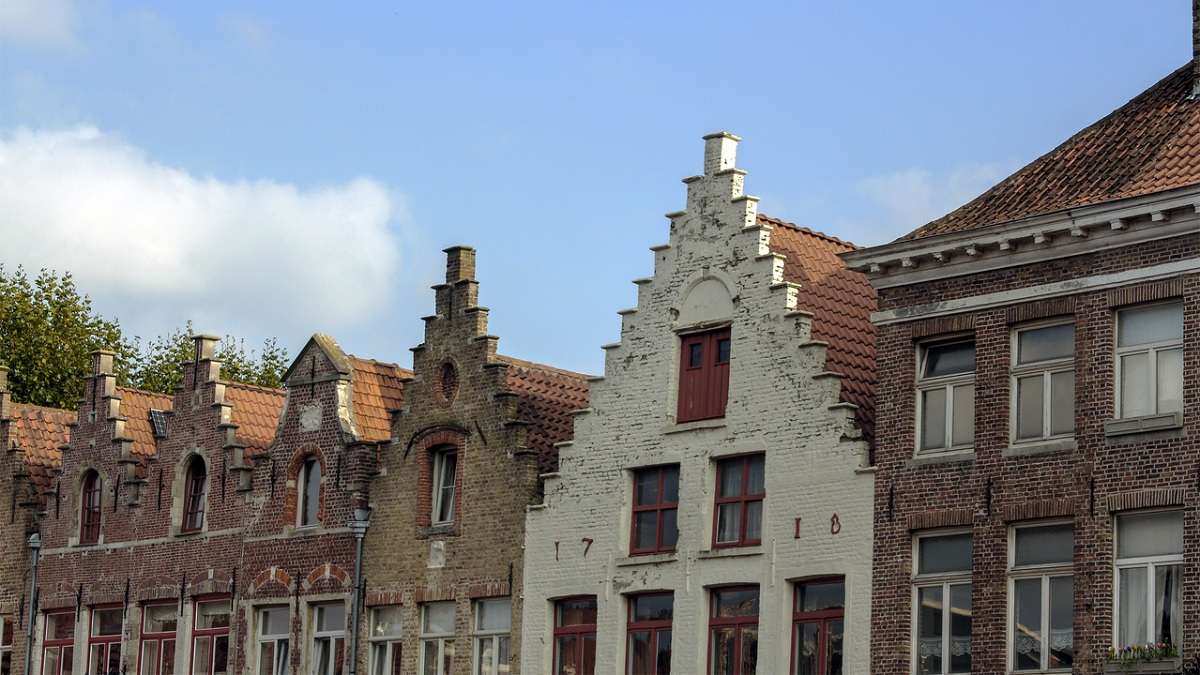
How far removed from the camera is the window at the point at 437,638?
43500 mm

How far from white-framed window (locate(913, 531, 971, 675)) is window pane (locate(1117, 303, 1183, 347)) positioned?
356 cm

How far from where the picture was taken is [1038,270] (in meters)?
36.1

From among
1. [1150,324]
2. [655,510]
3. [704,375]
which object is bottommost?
[655,510]

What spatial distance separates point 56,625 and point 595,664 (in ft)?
48.6

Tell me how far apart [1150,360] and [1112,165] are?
138 inches

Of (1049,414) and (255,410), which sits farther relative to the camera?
(255,410)

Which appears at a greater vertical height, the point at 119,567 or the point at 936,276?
the point at 936,276

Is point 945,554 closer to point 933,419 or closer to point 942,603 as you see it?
point 942,603

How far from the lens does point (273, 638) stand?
1837 inches

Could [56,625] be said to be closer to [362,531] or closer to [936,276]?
[362,531]

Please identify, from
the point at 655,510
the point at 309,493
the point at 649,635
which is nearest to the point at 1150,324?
the point at 655,510

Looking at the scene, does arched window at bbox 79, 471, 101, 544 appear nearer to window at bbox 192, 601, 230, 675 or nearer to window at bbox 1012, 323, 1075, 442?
window at bbox 192, 601, 230, 675

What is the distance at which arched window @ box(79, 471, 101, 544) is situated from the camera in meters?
51.3

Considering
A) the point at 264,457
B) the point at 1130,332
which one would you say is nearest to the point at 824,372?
the point at 1130,332
